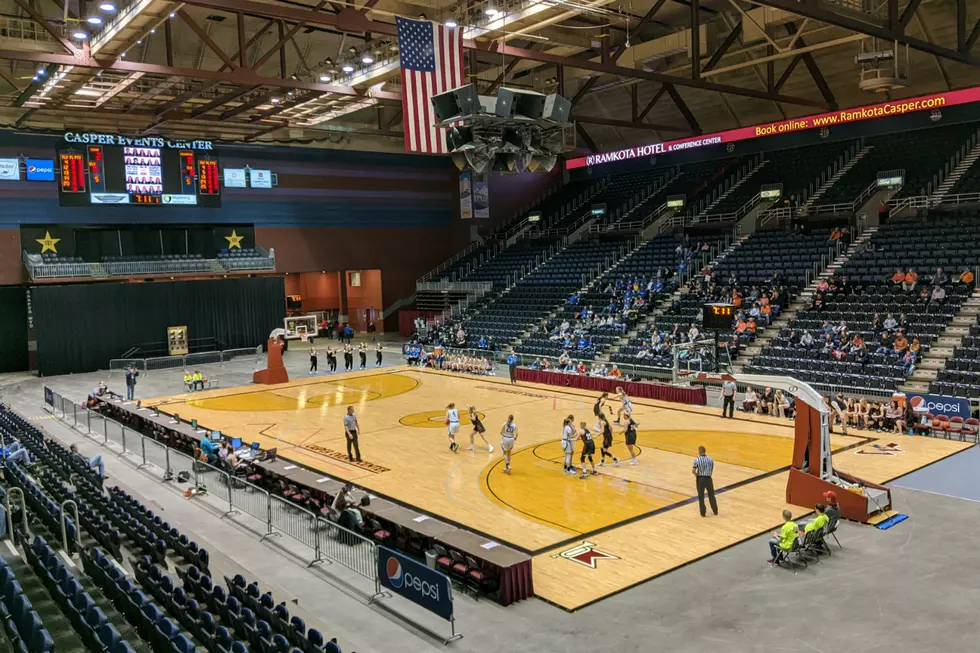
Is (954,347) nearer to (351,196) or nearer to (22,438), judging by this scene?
(22,438)

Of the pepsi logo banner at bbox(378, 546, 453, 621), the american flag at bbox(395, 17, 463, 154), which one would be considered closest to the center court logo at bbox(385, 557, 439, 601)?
the pepsi logo banner at bbox(378, 546, 453, 621)

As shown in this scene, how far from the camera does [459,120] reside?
14.4m

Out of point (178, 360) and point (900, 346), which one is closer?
point (900, 346)

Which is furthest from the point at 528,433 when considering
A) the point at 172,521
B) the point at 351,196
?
the point at 351,196

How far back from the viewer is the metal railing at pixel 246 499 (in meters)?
12.7

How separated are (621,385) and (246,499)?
15437 millimetres

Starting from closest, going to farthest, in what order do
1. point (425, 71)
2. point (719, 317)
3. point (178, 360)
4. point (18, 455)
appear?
1. point (18, 455)
2. point (425, 71)
3. point (719, 317)
4. point (178, 360)

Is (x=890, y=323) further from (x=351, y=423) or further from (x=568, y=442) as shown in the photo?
(x=351, y=423)

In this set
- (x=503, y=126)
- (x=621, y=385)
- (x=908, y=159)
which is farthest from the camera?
(x=908, y=159)

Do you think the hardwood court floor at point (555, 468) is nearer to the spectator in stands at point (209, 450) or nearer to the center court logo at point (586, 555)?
the center court logo at point (586, 555)

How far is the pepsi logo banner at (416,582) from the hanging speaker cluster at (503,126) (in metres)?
7.67

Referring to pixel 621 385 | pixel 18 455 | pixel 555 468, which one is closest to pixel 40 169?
pixel 18 455

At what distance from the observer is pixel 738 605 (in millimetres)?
10602

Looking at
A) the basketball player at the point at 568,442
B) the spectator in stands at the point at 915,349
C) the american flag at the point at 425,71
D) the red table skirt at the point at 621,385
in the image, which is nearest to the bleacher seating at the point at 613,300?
the red table skirt at the point at 621,385
